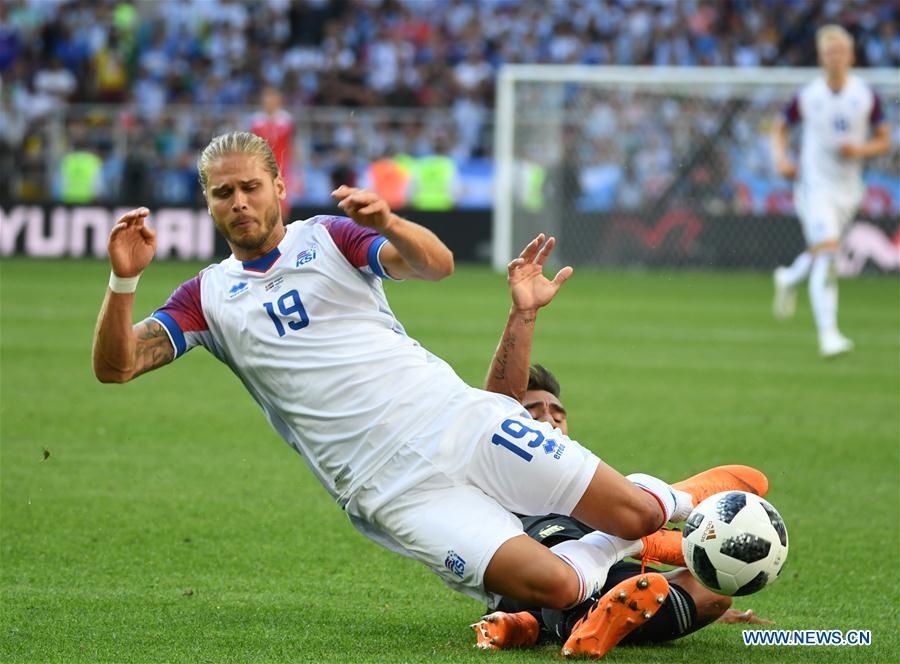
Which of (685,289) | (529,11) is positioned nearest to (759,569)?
(685,289)

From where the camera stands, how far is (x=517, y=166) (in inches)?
869

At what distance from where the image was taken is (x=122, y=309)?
4496 mm

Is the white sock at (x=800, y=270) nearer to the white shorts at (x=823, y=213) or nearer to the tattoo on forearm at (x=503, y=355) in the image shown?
the white shorts at (x=823, y=213)

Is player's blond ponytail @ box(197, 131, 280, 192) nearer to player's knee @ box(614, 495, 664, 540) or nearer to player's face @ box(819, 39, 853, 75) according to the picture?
player's knee @ box(614, 495, 664, 540)

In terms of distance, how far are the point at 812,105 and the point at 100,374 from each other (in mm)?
9837

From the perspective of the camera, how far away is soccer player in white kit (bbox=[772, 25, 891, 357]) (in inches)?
503

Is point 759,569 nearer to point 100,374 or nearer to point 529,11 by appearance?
point 100,374

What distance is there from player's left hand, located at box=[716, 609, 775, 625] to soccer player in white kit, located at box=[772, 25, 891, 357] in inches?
317

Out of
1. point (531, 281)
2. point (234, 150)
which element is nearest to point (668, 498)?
point (531, 281)

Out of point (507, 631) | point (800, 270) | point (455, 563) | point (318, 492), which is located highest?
point (455, 563)

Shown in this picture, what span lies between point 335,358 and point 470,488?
59 centimetres

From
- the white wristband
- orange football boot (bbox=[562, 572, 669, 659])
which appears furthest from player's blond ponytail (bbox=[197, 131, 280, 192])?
orange football boot (bbox=[562, 572, 669, 659])

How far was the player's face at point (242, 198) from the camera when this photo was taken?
181 inches

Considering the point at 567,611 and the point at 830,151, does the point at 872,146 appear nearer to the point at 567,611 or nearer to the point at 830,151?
the point at 830,151
